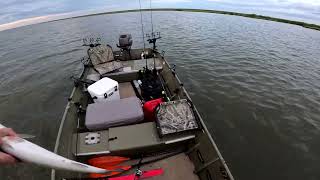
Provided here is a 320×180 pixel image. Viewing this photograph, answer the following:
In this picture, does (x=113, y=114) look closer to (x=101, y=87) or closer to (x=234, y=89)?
(x=101, y=87)

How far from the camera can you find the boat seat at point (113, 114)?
7.24m

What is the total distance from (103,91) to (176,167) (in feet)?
14.0

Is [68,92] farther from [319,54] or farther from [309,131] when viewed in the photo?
[319,54]

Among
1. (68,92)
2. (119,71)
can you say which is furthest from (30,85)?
(119,71)

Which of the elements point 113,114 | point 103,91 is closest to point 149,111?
point 113,114

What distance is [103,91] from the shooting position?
343 inches

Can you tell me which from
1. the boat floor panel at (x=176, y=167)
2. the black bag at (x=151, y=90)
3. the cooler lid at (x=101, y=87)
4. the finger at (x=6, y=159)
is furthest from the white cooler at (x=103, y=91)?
the finger at (x=6, y=159)

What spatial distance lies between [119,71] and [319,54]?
1991 centimetres

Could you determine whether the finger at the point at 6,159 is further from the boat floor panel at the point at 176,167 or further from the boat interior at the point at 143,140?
the boat floor panel at the point at 176,167

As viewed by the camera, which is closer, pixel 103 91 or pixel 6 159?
pixel 6 159

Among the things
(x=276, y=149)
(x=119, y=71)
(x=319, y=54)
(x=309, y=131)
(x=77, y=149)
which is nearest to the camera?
(x=77, y=149)

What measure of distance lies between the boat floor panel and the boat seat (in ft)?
5.47

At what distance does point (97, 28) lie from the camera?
35688 mm

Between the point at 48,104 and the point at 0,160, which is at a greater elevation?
the point at 0,160
